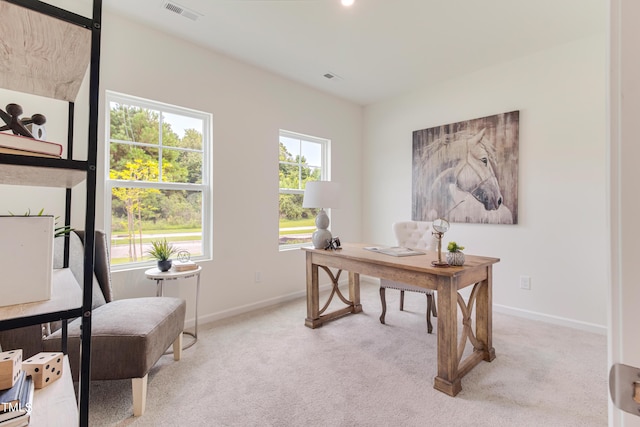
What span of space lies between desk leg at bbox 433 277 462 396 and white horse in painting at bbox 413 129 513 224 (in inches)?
72.5

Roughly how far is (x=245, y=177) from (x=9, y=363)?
251cm

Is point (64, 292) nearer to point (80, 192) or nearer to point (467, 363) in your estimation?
point (80, 192)

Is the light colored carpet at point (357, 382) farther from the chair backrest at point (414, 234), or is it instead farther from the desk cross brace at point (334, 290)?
the chair backrest at point (414, 234)

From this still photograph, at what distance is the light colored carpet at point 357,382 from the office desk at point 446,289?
0.35 feet

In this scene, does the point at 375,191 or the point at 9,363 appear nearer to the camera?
the point at 9,363

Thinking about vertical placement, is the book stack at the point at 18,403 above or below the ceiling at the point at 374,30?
below

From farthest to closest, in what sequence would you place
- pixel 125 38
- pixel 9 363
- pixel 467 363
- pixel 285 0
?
1. pixel 125 38
2. pixel 285 0
3. pixel 467 363
4. pixel 9 363

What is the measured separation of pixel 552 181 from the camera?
294cm

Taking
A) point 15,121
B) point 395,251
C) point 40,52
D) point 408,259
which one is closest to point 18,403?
point 15,121

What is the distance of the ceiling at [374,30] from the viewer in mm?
2311

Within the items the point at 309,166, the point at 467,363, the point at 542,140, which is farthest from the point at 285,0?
the point at 467,363

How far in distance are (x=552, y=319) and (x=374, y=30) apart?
3.20m

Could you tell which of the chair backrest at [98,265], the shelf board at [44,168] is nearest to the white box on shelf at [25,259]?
the shelf board at [44,168]

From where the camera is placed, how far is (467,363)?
204 centimetres
